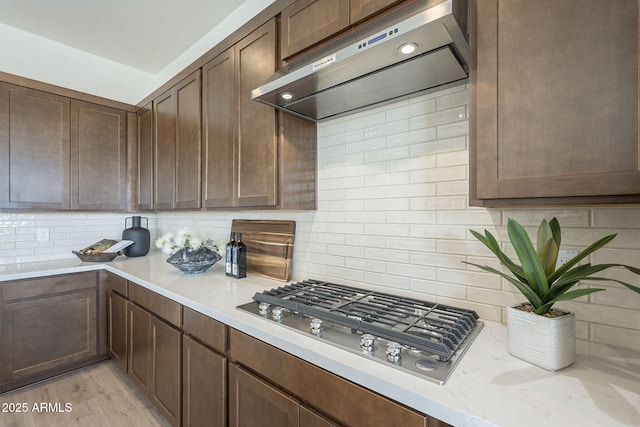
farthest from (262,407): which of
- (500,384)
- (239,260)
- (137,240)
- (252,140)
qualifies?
(137,240)

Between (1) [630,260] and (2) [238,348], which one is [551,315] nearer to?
(1) [630,260]

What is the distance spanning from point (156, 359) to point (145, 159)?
1.86 m

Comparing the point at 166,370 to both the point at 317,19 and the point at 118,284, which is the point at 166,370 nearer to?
the point at 118,284

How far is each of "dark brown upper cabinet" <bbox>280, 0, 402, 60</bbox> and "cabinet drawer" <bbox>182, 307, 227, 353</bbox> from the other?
1327mm

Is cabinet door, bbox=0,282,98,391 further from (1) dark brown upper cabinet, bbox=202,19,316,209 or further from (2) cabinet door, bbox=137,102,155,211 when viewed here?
(1) dark brown upper cabinet, bbox=202,19,316,209

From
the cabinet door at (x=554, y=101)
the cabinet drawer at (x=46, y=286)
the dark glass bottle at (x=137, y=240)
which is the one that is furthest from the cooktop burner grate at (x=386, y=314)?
the dark glass bottle at (x=137, y=240)

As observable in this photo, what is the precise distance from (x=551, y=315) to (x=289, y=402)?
2.86 feet

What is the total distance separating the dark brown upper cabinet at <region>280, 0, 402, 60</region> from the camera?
3.84 feet

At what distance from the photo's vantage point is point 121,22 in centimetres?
245

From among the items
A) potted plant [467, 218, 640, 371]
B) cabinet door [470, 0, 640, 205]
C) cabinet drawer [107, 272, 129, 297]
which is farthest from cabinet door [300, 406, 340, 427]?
cabinet drawer [107, 272, 129, 297]

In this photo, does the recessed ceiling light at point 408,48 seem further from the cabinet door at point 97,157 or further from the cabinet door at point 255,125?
the cabinet door at point 97,157

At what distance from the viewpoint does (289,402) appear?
3.44 feet

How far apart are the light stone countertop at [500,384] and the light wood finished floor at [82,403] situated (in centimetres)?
144

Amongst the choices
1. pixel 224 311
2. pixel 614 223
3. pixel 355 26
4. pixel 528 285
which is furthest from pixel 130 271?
pixel 614 223
